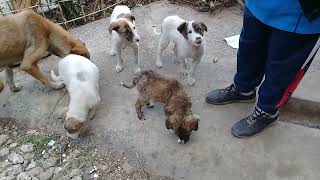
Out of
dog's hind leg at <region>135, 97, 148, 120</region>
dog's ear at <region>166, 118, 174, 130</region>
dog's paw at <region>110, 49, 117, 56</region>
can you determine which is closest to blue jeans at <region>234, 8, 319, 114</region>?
dog's ear at <region>166, 118, 174, 130</region>

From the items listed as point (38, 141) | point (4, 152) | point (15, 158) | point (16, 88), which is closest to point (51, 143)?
point (38, 141)

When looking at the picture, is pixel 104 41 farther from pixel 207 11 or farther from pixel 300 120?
pixel 300 120

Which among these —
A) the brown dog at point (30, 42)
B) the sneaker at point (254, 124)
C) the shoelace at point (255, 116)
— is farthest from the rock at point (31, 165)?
the shoelace at point (255, 116)

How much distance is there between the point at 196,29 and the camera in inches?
146

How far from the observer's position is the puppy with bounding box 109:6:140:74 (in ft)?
12.8

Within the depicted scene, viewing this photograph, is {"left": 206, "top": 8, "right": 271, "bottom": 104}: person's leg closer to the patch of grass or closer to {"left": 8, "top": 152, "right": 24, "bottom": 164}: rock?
the patch of grass

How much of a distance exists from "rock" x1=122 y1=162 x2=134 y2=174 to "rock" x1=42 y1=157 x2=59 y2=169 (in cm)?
67

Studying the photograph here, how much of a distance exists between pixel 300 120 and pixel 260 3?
5.23 ft

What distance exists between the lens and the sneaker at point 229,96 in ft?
12.4

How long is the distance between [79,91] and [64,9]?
2.29m

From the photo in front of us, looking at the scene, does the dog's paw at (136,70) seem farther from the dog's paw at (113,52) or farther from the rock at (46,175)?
→ the rock at (46,175)

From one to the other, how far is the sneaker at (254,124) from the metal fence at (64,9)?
2.84 metres

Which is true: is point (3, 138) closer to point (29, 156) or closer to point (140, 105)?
point (29, 156)

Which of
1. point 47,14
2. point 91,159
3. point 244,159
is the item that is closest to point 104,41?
point 47,14
